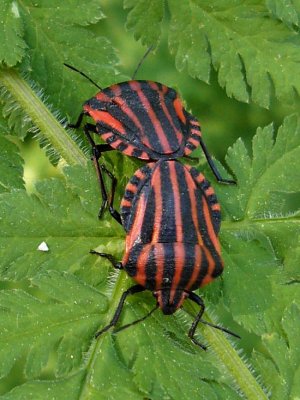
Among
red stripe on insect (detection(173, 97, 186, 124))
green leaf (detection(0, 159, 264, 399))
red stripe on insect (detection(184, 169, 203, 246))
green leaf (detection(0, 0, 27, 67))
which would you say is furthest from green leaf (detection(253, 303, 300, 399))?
green leaf (detection(0, 0, 27, 67))

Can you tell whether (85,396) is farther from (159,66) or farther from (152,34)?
(159,66)

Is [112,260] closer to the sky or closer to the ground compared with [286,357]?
closer to the sky

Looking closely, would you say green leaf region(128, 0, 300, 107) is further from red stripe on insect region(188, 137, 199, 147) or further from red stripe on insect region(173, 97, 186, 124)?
red stripe on insect region(188, 137, 199, 147)

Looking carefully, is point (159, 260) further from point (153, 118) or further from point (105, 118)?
point (105, 118)

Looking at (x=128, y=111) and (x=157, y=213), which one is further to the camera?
(x=128, y=111)

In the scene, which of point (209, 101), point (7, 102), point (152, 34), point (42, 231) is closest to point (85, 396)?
point (42, 231)

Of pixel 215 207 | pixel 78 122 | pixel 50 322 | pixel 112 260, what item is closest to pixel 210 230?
pixel 215 207
